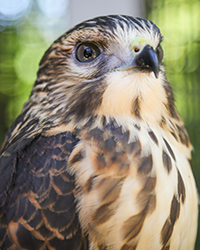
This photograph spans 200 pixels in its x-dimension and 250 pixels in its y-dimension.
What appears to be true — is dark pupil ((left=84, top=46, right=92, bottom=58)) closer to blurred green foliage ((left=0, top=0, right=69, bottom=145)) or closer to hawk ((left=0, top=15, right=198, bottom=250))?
hawk ((left=0, top=15, right=198, bottom=250))

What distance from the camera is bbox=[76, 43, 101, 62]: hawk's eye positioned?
1219 millimetres

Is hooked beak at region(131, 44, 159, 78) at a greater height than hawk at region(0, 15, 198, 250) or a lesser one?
greater

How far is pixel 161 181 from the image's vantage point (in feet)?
3.56

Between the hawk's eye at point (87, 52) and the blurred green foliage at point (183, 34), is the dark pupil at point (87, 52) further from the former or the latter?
the blurred green foliage at point (183, 34)

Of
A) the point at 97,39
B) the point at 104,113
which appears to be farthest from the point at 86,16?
the point at 104,113

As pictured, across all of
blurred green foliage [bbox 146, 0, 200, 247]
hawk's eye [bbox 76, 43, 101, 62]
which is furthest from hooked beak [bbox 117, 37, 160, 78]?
blurred green foliage [bbox 146, 0, 200, 247]

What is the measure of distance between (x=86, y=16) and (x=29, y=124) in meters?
1.48

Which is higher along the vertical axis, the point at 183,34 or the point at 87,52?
the point at 183,34

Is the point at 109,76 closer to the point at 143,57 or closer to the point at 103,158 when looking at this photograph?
the point at 143,57

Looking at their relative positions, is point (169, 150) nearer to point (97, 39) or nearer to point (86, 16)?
point (97, 39)

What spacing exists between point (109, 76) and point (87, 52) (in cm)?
16

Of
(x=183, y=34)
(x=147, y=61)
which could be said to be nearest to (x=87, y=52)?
(x=147, y=61)

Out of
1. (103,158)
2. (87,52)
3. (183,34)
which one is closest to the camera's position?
(103,158)

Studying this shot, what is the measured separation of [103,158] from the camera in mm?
1072
